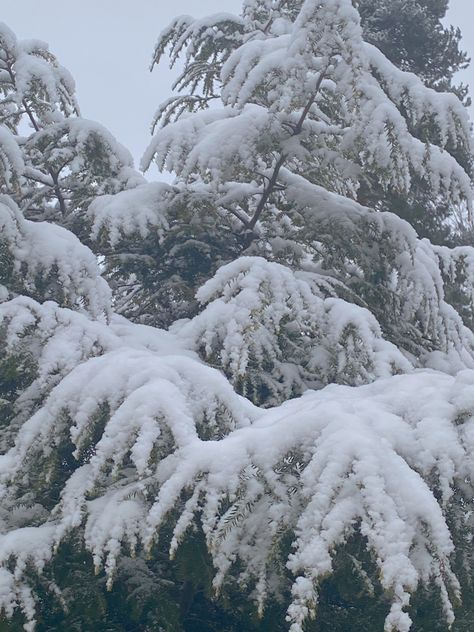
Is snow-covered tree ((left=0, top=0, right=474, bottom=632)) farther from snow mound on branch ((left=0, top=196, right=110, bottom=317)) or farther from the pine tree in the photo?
the pine tree

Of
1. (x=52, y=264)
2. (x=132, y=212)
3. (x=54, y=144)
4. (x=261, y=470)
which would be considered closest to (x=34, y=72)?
(x=54, y=144)

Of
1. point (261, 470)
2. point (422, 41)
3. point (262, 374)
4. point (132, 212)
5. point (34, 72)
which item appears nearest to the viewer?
point (261, 470)

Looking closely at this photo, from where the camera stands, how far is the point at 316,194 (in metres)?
3.47

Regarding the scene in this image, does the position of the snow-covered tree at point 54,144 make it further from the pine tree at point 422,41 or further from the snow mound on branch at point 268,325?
the pine tree at point 422,41

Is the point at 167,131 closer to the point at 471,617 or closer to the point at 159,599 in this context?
the point at 159,599

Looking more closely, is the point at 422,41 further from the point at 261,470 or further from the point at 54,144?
the point at 261,470

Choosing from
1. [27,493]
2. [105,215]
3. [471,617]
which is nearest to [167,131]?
[105,215]

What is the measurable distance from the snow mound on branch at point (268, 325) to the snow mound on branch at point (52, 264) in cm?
40

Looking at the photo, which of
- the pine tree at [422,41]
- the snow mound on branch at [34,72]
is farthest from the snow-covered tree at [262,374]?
the pine tree at [422,41]

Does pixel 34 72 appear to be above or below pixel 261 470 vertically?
above

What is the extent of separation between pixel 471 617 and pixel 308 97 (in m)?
2.14

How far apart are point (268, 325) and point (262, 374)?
30 centimetres

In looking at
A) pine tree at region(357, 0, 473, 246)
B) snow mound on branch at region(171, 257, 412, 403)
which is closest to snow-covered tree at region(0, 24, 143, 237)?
snow mound on branch at region(171, 257, 412, 403)

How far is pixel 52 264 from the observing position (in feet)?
9.65
